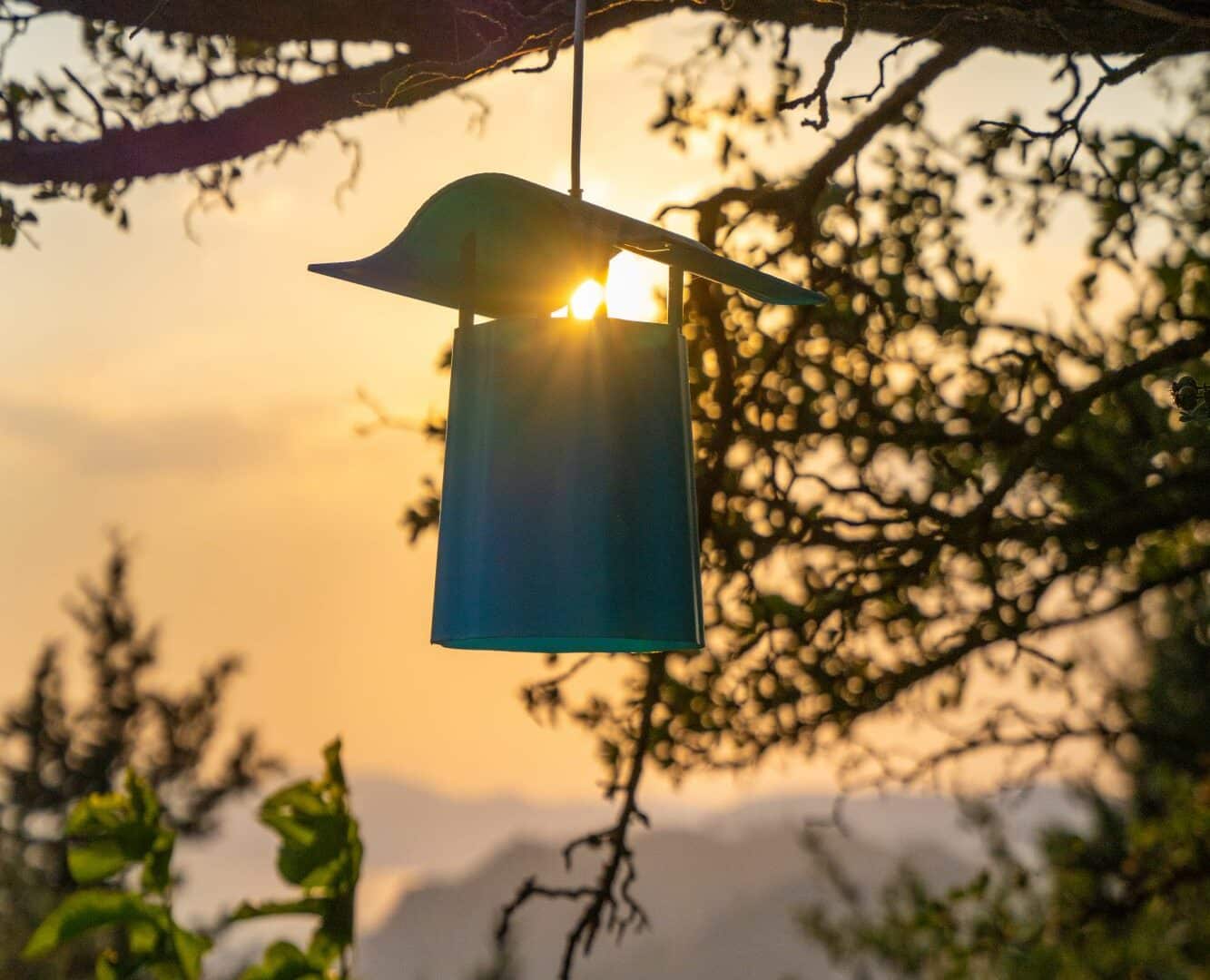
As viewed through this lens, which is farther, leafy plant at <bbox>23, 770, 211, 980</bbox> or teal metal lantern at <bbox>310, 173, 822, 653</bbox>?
leafy plant at <bbox>23, 770, 211, 980</bbox>

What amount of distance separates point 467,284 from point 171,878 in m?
1.34

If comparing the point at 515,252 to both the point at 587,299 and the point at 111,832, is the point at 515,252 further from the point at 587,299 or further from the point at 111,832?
the point at 111,832

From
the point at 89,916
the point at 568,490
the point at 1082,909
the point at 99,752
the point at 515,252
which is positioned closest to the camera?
the point at 568,490

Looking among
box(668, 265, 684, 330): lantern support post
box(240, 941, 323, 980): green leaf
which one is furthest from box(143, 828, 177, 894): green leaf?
box(668, 265, 684, 330): lantern support post

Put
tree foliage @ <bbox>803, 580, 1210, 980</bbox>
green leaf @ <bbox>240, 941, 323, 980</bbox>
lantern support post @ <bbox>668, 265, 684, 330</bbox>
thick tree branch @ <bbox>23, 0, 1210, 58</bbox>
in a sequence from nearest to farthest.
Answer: lantern support post @ <bbox>668, 265, 684, 330</bbox>
green leaf @ <bbox>240, 941, 323, 980</bbox>
thick tree branch @ <bbox>23, 0, 1210, 58</bbox>
tree foliage @ <bbox>803, 580, 1210, 980</bbox>

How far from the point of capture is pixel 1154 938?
6980 mm

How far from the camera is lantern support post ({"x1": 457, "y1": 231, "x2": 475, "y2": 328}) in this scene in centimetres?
204

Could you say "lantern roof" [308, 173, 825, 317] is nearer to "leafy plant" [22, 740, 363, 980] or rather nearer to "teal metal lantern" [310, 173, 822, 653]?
"teal metal lantern" [310, 173, 822, 653]

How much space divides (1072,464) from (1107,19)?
5.14ft

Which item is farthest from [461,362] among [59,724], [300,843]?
[59,724]

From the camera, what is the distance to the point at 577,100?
201 centimetres

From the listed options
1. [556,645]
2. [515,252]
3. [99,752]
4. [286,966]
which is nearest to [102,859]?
[286,966]

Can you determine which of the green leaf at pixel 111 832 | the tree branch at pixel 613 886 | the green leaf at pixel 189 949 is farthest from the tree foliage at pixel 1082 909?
the green leaf at pixel 111 832

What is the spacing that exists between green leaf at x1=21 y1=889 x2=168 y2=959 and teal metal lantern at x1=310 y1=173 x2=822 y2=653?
37.4 inches
